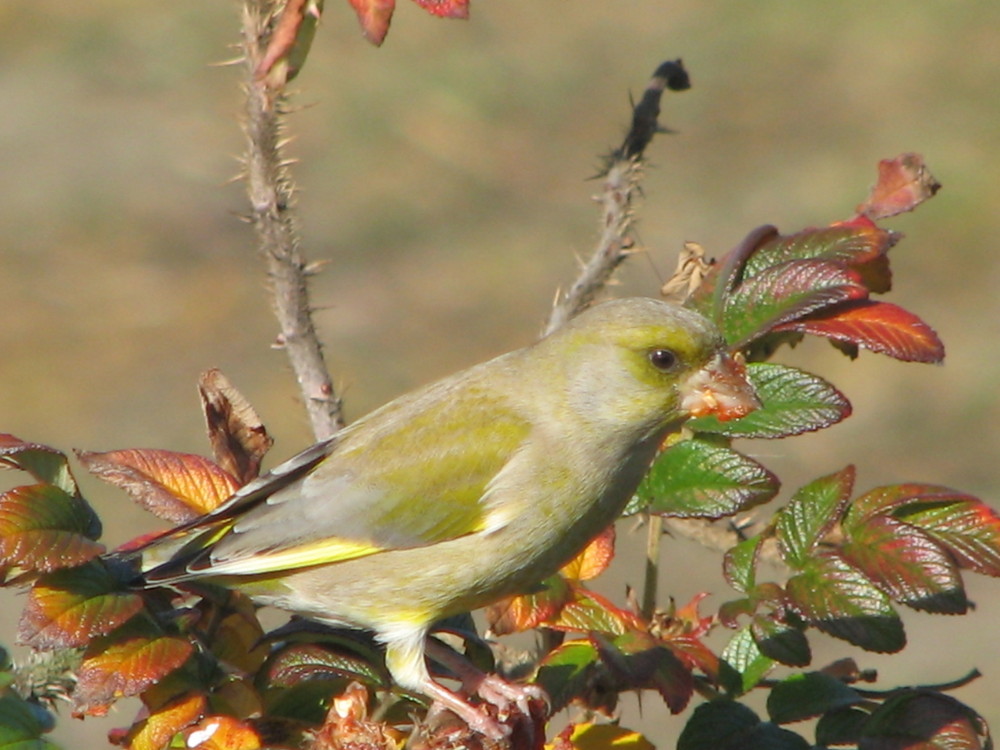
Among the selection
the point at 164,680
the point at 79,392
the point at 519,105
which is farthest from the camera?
the point at 519,105

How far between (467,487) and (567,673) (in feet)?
1.98

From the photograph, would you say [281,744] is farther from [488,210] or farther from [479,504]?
[488,210]

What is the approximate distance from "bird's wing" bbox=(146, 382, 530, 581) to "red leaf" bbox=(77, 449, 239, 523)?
13 centimetres

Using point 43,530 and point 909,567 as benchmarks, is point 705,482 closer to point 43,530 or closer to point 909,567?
point 909,567

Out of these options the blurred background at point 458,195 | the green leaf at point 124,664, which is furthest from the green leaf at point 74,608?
the blurred background at point 458,195

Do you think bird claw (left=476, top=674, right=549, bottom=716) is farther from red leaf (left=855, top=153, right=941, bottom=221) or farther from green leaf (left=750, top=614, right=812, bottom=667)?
red leaf (left=855, top=153, right=941, bottom=221)

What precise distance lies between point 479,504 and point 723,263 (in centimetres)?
79

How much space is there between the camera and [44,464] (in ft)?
8.30

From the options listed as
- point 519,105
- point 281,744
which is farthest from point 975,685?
point 519,105

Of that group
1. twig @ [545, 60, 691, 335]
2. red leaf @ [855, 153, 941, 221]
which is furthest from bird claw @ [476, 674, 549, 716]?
red leaf @ [855, 153, 941, 221]

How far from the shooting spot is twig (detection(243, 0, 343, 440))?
3.12 m

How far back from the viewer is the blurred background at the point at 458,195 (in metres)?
10.7

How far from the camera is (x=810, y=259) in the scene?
2.98 metres

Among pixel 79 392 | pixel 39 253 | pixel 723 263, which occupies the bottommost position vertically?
pixel 79 392
